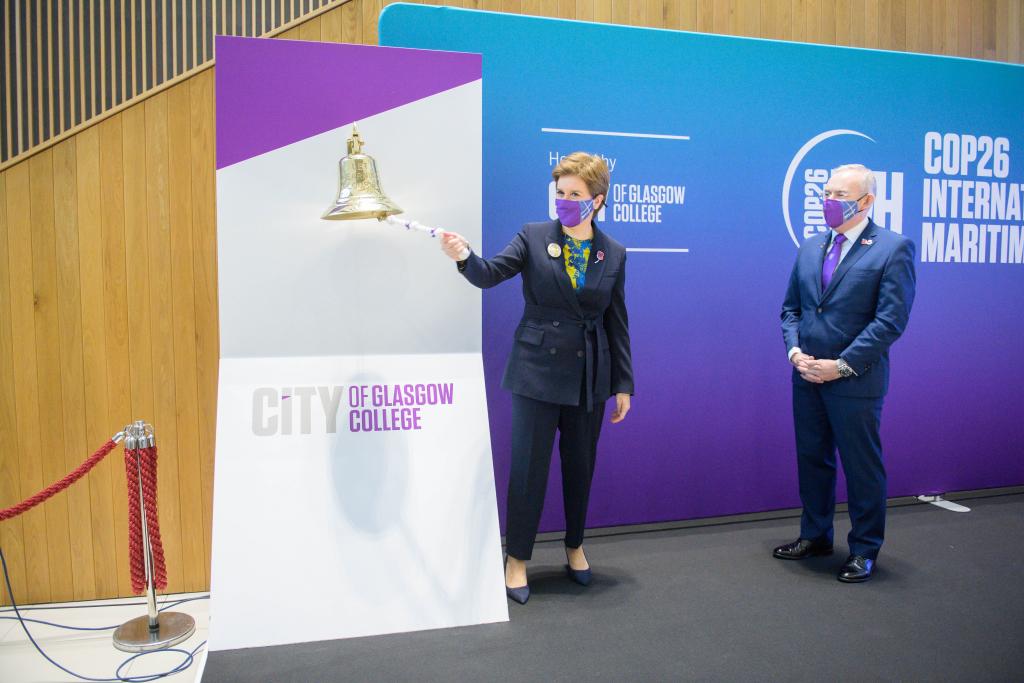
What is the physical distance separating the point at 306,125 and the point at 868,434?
253 centimetres

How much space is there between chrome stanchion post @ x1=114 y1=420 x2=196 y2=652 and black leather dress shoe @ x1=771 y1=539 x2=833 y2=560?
98.5 inches

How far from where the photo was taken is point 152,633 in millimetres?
2854

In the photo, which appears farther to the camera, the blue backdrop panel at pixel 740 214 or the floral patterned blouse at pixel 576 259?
the blue backdrop panel at pixel 740 214

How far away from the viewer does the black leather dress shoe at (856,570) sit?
3.14 meters

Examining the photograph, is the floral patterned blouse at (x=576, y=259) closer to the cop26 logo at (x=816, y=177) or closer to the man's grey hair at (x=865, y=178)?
the man's grey hair at (x=865, y=178)

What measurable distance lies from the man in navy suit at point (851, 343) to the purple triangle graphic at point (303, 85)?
1.72 meters

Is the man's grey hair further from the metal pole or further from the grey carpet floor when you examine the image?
the metal pole

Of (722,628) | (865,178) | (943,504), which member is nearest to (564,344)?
(722,628)

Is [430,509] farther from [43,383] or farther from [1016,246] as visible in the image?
[1016,246]

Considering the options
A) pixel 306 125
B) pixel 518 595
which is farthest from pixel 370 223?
pixel 518 595

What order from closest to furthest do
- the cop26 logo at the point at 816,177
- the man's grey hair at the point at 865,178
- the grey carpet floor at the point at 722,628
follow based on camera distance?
the grey carpet floor at the point at 722,628
the man's grey hair at the point at 865,178
the cop26 logo at the point at 816,177

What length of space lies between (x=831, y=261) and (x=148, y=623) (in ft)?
10.2

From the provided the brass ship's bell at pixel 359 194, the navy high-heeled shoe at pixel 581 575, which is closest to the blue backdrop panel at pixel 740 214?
the navy high-heeled shoe at pixel 581 575

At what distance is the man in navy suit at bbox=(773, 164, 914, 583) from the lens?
301cm
